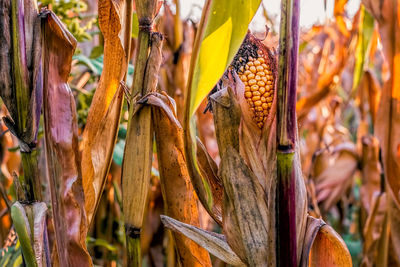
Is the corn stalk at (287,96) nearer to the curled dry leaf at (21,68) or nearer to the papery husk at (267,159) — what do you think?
the papery husk at (267,159)

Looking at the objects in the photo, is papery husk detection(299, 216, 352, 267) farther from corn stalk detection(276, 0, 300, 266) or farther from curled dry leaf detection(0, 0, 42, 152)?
curled dry leaf detection(0, 0, 42, 152)

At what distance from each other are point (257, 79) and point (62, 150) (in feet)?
0.94

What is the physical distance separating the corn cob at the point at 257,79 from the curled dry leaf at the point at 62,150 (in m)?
0.24

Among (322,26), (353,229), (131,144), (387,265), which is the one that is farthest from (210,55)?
(353,229)

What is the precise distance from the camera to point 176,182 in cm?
69

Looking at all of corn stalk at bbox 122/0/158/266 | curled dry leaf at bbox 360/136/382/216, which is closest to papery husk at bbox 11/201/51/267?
corn stalk at bbox 122/0/158/266

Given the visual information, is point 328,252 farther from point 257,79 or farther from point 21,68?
point 21,68

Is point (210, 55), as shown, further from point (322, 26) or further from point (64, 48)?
point (322, 26)

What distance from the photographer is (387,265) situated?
1.26m

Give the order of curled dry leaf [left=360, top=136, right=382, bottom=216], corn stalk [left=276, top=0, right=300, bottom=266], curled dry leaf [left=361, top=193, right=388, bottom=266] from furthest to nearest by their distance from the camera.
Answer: curled dry leaf [left=360, top=136, right=382, bottom=216], curled dry leaf [left=361, top=193, right=388, bottom=266], corn stalk [left=276, top=0, right=300, bottom=266]

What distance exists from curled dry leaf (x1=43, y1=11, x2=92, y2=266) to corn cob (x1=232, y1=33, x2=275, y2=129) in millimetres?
241

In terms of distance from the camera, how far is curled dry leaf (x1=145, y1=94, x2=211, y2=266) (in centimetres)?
68

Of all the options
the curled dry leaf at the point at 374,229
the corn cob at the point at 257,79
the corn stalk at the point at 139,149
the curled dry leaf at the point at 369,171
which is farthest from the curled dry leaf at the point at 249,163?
the curled dry leaf at the point at 369,171

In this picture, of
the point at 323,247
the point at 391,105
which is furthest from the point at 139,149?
the point at 391,105
